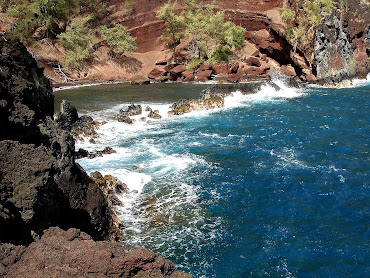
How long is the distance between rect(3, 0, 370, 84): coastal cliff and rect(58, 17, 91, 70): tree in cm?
189

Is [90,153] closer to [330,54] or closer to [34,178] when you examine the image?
[34,178]

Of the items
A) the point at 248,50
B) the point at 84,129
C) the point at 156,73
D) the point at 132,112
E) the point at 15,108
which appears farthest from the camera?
the point at 248,50

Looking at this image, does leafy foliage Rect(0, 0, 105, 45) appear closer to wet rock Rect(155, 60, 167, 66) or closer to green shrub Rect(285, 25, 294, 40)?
wet rock Rect(155, 60, 167, 66)

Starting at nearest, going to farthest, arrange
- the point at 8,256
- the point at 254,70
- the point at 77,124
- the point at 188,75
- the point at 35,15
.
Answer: the point at 8,256 < the point at 77,124 < the point at 254,70 < the point at 188,75 < the point at 35,15

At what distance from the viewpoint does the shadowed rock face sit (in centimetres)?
682

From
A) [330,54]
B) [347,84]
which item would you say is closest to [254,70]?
[330,54]

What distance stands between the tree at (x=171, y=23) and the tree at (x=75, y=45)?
639 inches

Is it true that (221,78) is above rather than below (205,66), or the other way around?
below

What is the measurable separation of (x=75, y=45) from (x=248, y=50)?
1355 inches

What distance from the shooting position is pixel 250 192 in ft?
47.5

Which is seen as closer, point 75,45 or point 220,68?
point 220,68

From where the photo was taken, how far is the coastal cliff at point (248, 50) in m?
45.5

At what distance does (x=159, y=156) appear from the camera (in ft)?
64.1

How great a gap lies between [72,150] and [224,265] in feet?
21.5
